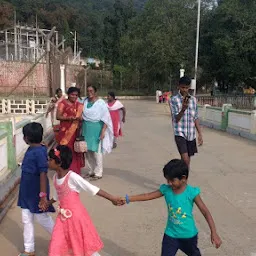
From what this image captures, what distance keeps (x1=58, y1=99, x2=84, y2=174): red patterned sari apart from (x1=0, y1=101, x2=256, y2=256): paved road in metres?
0.58

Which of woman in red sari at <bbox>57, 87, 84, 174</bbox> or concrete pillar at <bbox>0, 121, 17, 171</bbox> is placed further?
concrete pillar at <bbox>0, 121, 17, 171</bbox>

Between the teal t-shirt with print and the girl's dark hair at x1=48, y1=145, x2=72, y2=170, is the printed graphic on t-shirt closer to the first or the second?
the teal t-shirt with print

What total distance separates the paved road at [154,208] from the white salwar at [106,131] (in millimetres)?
303

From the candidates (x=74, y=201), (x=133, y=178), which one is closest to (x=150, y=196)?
(x=74, y=201)

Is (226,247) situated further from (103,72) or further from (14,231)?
(103,72)

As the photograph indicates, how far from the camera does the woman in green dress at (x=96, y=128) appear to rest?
20.1 feet

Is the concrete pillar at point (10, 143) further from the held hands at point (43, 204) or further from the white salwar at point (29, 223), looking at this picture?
the held hands at point (43, 204)

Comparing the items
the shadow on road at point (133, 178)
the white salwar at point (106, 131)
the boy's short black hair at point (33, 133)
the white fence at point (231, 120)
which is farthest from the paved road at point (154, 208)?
the white fence at point (231, 120)

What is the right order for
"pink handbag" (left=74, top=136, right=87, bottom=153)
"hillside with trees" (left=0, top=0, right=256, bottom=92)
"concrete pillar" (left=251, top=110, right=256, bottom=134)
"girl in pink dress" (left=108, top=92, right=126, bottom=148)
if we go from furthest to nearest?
"hillside with trees" (left=0, top=0, right=256, bottom=92), "concrete pillar" (left=251, top=110, right=256, bottom=134), "girl in pink dress" (left=108, top=92, right=126, bottom=148), "pink handbag" (left=74, top=136, right=87, bottom=153)

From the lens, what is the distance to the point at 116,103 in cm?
854

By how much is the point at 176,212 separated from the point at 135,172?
4.37m

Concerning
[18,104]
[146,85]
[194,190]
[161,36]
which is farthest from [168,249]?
[146,85]

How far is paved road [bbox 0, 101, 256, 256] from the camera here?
379 centimetres

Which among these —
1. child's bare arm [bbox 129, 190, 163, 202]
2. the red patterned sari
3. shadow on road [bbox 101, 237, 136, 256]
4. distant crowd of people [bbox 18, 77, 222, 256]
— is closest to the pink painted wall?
the red patterned sari
